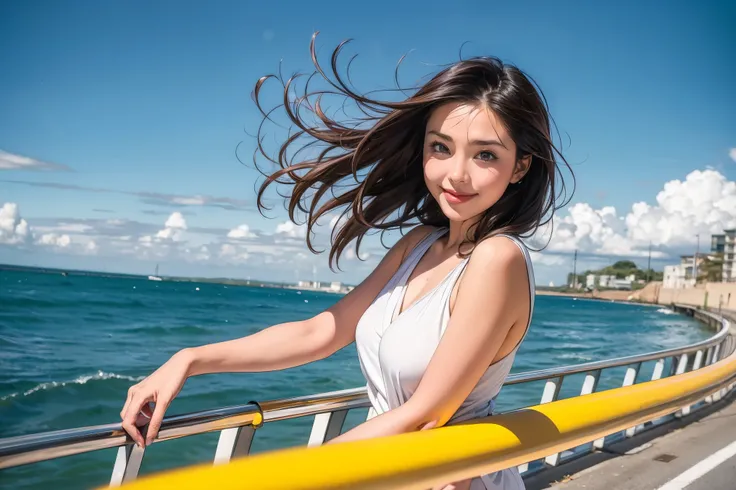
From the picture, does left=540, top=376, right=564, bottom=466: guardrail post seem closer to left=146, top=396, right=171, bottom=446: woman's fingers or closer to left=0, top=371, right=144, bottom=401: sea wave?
left=146, top=396, right=171, bottom=446: woman's fingers

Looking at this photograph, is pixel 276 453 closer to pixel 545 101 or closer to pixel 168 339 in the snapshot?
pixel 545 101

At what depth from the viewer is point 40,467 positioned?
34.7 feet

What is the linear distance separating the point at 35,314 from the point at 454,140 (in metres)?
50.2

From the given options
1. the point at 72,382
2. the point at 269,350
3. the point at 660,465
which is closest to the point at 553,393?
the point at 660,465

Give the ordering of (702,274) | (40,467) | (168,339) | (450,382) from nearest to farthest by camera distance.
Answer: (450,382) → (40,467) → (168,339) → (702,274)

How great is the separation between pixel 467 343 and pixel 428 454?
35 centimetres

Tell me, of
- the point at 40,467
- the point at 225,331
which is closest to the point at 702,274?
the point at 225,331

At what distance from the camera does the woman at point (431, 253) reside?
1623 millimetres

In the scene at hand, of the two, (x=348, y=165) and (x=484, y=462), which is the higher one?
(x=348, y=165)

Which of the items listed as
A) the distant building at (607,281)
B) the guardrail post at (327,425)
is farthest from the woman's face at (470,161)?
the distant building at (607,281)

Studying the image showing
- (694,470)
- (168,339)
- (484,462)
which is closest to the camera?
(484,462)

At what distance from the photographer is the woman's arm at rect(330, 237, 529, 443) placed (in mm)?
1579

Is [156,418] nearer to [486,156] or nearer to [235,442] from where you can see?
[235,442]

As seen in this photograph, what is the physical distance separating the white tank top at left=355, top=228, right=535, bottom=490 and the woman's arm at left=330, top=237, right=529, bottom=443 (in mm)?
84
